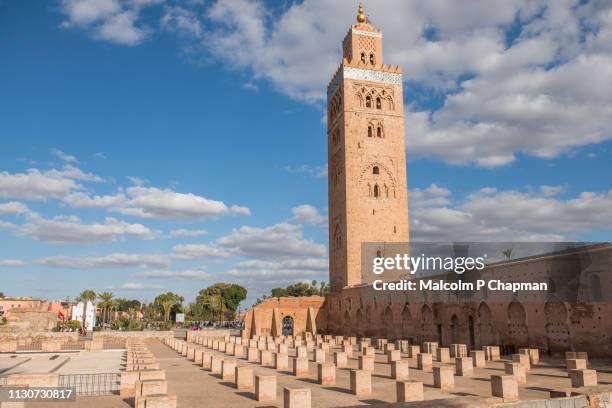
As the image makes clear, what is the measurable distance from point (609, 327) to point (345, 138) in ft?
76.9

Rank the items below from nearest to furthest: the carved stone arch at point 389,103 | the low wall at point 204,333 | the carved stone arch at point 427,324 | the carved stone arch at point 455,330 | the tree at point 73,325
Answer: the carved stone arch at point 455,330
the carved stone arch at point 427,324
the low wall at point 204,333
the carved stone arch at point 389,103
the tree at point 73,325

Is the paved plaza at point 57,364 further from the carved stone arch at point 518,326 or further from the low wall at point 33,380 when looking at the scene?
the carved stone arch at point 518,326

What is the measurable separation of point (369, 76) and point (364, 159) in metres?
6.69

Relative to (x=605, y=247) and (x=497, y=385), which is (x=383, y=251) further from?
(x=497, y=385)

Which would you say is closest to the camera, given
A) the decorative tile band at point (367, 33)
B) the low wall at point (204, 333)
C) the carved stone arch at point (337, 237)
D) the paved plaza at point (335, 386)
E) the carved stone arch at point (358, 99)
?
the paved plaza at point (335, 386)

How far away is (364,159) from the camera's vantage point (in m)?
36.4

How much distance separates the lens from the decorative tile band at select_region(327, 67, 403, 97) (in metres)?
37.7

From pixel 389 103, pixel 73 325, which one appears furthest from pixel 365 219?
pixel 73 325

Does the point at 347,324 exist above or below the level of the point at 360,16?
below

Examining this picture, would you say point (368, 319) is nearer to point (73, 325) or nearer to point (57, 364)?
point (57, 364)

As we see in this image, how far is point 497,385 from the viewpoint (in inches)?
401

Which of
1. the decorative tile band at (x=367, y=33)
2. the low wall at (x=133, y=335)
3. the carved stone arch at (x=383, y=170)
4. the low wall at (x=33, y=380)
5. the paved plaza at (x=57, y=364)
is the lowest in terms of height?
the paved plaza at (x=57, y=364)

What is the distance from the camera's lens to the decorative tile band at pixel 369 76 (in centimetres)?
3772

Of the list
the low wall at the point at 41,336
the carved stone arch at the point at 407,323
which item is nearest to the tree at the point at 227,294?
the low wall at the point at 41,336
